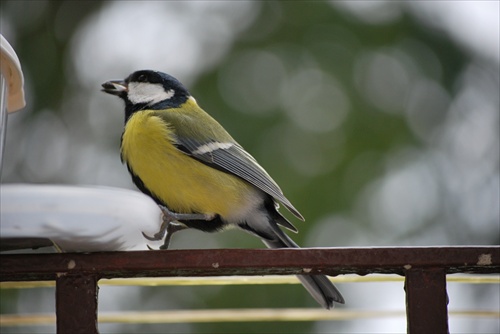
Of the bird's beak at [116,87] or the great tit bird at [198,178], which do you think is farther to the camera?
the bird's beak at [116,87]

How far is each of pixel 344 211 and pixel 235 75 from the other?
0.94m

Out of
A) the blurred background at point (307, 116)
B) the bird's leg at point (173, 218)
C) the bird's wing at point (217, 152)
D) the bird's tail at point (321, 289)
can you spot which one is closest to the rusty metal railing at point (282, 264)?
the bird's tail at point (321, 289)

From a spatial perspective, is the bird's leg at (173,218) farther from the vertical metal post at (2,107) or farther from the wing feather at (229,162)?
the vertical metal post at (2,107)

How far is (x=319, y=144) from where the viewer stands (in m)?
4.30

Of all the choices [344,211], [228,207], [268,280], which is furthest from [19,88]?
[344,211]

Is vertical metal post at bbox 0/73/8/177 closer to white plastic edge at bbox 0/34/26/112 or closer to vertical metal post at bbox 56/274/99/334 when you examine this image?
white plastic edge at bbox 0/34/26/112

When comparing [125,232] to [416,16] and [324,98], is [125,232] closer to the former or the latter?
[324,98]

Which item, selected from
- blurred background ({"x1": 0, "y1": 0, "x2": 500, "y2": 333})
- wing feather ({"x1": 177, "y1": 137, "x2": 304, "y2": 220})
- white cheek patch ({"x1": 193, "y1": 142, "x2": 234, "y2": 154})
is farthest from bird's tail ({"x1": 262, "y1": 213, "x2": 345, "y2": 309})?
blurred background ({"x1": 0, "y1": 0, "x2": 500, "y2": 333})

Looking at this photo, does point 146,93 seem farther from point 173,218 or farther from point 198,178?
point 173,218

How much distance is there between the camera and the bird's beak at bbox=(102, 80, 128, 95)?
275cm

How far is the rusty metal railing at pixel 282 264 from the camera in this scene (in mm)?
1390

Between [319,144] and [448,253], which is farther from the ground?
[319,144]

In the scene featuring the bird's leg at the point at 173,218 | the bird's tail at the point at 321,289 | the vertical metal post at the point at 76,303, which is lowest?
the vertical metal post at the point at 76,303

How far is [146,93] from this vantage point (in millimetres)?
2738
